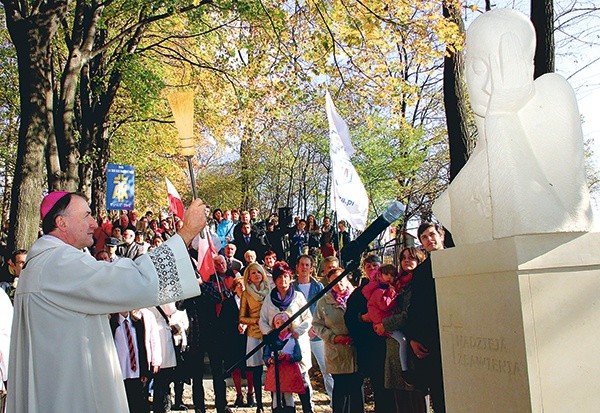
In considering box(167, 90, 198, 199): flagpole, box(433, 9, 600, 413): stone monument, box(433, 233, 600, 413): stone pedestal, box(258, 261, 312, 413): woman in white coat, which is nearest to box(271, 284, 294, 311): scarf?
box(258, 261, 312, 413): woman in white coat

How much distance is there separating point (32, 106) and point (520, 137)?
399 inches

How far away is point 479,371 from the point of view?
3102 mm

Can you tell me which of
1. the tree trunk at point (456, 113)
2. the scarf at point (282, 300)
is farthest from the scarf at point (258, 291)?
the tree trunk at point (456, 113)

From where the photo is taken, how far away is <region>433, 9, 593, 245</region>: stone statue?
297cm

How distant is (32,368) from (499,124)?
2859mm

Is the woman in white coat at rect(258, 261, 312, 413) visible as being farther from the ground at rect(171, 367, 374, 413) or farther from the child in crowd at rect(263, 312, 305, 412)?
the ground at rect(171, 367, 374, 413)

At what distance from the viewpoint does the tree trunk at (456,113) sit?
10227 millimetres

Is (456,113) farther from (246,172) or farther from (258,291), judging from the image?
(246,172)

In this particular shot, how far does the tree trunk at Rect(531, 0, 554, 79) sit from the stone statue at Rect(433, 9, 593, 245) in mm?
5833

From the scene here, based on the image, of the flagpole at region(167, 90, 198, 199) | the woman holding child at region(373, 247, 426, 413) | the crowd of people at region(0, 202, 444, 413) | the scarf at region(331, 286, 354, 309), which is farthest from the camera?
the scarf at region(331, 286, 354, 309)

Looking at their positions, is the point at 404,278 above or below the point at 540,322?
above

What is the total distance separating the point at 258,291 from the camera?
325 inches

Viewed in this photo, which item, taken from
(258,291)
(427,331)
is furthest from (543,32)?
(427,331)

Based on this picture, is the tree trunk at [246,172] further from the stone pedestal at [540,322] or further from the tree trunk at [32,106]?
the stone pedestal at [540,322]
